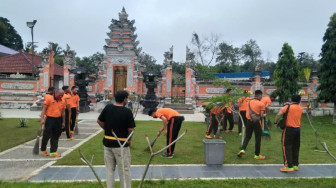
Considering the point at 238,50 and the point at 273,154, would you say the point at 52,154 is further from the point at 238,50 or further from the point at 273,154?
the point at 238,50

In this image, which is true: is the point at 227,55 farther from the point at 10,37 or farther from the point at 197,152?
the point at 197,152

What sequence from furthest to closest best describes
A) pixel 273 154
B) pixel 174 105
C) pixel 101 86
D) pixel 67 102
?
pixel 101 86, pixel 174 105, pixel 67 102, pixel 273 154

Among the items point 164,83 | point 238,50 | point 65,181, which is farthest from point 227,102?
point 238,50

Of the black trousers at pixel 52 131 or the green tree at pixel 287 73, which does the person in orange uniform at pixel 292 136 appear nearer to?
the black trousers at pixel 52 131

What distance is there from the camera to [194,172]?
532 cm

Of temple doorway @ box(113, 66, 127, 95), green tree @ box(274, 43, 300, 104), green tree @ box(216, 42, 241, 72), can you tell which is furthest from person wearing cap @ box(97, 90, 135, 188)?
green tree @ box(216, 42, 241, 72)

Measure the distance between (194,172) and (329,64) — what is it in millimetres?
14263

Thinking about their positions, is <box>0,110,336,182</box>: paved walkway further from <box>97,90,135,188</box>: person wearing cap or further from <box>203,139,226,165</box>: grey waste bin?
Answer: <box>97,90,135,188</box>: person wearing cap

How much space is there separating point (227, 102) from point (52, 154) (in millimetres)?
4725

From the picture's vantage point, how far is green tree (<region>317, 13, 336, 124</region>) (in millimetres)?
15297

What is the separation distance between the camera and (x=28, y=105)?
20.8 m

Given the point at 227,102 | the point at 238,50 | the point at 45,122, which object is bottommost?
the point at 45,122

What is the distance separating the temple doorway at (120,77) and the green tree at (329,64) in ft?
48.3

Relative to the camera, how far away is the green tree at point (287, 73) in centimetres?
1709
